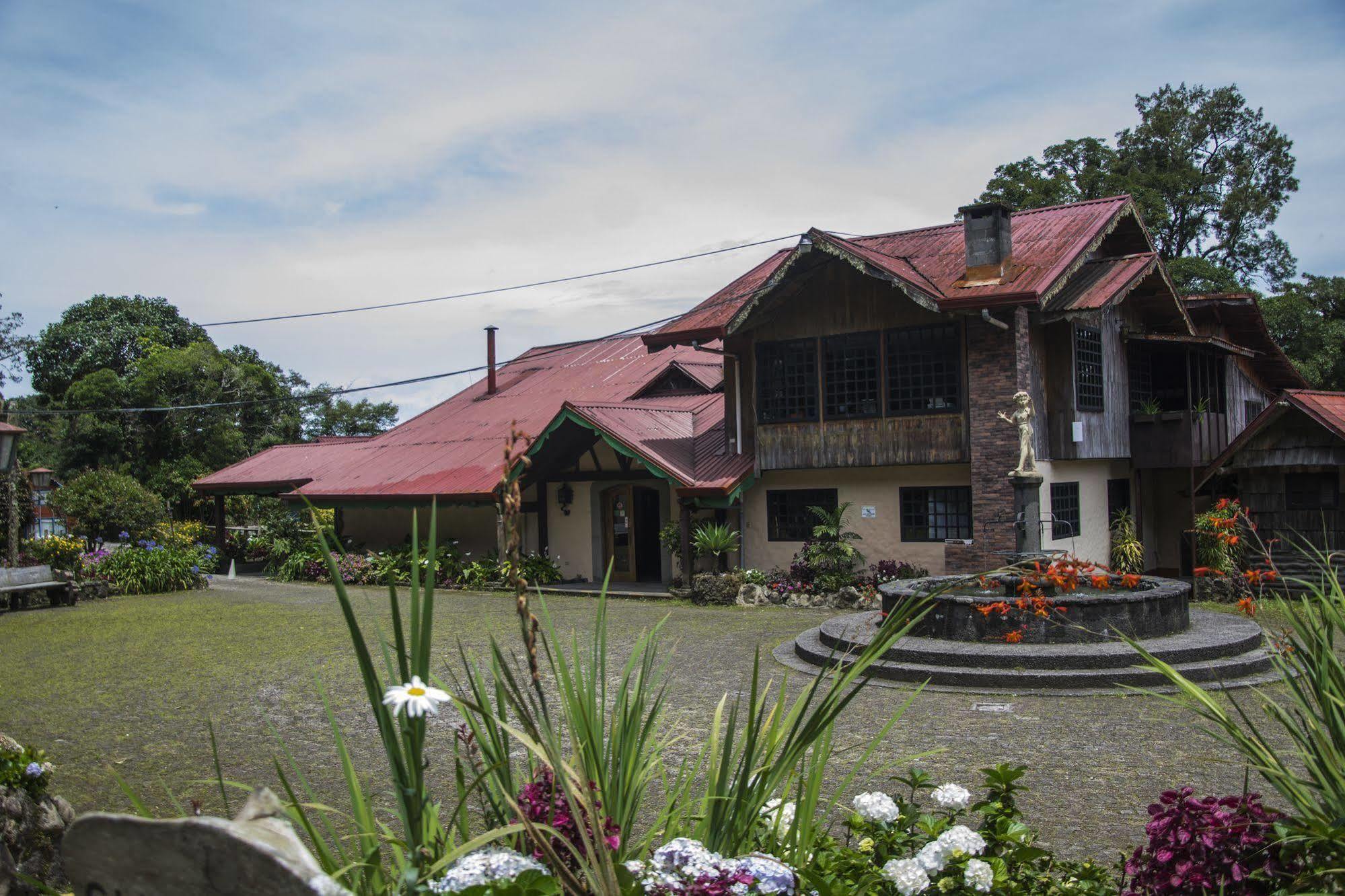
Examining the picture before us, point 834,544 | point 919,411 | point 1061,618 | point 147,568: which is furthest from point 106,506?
point 1061,618

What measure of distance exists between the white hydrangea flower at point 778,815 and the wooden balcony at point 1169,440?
19.2 meters

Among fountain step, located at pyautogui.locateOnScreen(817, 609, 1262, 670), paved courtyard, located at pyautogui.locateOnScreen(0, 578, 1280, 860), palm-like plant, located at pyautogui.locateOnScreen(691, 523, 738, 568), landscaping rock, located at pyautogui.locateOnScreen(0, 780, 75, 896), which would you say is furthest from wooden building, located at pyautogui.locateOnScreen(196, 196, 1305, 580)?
landscaping rock, located at pyautogui.locateOnScreen(0, 780, 75, 896)

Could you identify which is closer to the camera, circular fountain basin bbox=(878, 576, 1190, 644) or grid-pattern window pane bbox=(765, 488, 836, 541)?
circular fountain basin bbox=(878, 576, 1190, 644)

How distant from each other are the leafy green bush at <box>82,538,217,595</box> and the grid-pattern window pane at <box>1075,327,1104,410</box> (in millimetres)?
18723

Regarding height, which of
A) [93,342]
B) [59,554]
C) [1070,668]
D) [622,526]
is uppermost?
[93,342]

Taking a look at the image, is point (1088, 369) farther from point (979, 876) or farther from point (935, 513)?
point (979, 876)

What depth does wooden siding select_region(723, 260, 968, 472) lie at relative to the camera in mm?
18828

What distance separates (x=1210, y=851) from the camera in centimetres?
336

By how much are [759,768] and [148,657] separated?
1301 cm

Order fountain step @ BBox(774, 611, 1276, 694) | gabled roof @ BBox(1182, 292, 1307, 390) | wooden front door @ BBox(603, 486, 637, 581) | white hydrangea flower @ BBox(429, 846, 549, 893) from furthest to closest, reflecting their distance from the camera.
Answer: wooden front door @ BBox(603, 486, 637, 581)
gabled roof @ BBox(1182, 292, 1307, 390)
fountain step @ BBox(774, 611, 1276, 694)
white hydrangea flower @ BBox(429, 846, 549, 893)

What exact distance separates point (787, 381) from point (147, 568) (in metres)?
14.4

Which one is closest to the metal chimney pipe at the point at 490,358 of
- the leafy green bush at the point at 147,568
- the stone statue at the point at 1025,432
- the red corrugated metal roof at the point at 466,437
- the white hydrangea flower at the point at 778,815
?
the red corrugated metal roof at the point at 466,437

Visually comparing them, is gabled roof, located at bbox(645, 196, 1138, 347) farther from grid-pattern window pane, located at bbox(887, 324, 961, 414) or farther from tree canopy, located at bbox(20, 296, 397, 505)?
tree canopy, located at bbox(20, 296, 397, 505)

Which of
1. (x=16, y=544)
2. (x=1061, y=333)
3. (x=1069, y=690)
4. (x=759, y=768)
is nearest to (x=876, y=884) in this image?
(x=759, y=768)
